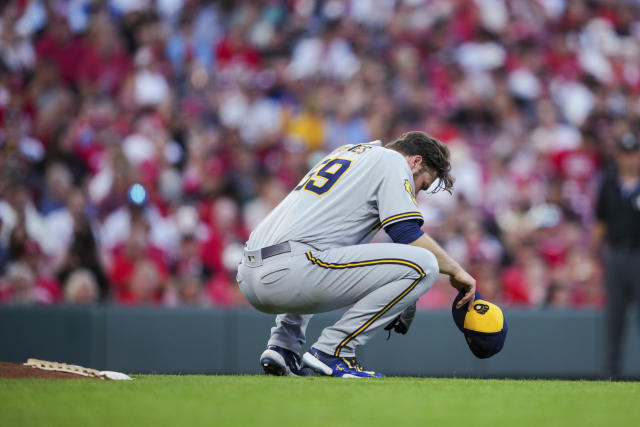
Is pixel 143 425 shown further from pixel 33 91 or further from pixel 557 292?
pixel 33 91

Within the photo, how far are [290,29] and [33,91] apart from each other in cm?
333

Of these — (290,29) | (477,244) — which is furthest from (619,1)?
(477,244)

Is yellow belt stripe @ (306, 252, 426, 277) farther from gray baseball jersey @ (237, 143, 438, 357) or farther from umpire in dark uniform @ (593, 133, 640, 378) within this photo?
umpire in dark uniform @ (593, 133, 640, 378)

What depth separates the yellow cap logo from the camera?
15.6 ft

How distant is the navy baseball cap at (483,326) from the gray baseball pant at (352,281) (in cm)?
40

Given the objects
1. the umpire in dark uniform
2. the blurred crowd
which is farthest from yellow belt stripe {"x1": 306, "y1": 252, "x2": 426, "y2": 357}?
the blurred crowd

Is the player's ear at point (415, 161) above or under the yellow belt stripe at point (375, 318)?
above

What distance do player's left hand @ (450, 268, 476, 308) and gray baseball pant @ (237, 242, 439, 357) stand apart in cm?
15

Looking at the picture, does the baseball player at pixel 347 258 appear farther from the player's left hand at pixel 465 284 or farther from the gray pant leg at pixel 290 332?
the gray pant leg at pixel 290 332

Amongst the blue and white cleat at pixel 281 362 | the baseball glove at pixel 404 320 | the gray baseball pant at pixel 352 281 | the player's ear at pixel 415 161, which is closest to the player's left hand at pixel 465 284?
the gray baseball pant at pixel 352 281

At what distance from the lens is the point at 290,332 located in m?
4.92

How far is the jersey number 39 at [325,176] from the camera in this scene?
4.63m

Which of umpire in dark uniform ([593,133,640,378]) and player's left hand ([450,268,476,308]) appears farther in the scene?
umpire in dark uniform ([593,133,640,378])

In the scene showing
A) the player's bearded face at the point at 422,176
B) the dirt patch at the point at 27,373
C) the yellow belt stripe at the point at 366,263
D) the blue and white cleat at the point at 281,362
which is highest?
the player's bearded face at the point at 422,176
